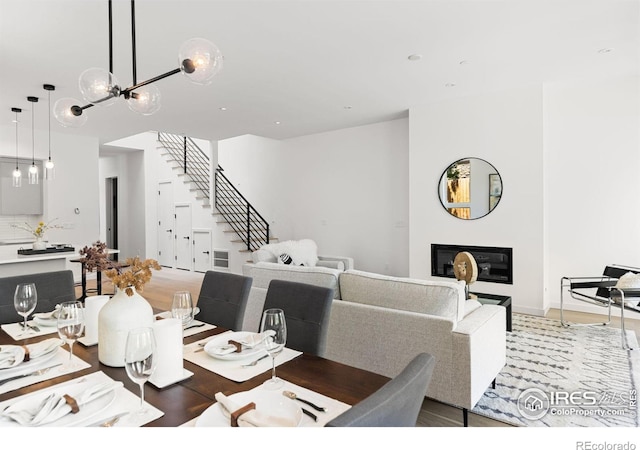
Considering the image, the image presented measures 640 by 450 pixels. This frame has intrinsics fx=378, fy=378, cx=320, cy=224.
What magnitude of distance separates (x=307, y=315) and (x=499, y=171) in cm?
411

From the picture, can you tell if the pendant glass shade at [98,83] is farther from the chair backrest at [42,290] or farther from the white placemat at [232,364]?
the white placemat at [232,364]

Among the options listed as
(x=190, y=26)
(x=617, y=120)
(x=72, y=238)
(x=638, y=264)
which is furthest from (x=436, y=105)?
(x=72, y=238)

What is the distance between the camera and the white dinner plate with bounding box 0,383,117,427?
99 centimetres

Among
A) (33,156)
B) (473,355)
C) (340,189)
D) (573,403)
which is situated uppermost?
(33,156)

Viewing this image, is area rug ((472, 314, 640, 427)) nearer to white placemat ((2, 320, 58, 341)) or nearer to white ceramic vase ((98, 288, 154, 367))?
white ceramic vase ((98, 288, 154, 367))

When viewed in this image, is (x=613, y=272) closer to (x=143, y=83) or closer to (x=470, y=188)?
(x=470, y=188)

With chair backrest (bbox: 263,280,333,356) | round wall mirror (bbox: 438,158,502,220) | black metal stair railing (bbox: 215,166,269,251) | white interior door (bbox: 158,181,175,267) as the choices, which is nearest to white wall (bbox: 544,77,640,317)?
round wall mirror (bbox: 438,158,502,220)

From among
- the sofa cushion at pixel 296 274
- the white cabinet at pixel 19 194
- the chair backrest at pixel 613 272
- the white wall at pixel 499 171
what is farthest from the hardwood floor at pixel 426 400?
the white cabinet at pixel 19 194

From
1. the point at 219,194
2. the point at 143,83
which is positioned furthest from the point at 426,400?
the point at 219,194

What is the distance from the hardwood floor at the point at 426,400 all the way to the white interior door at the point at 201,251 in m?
0.28

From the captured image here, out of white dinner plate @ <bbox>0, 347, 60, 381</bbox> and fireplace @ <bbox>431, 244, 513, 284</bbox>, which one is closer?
white dinner plate @ <bbox>0, 347, 60, 381</bbox>

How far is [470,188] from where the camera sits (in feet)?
16.9

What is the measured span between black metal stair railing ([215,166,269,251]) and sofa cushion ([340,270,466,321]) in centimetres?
529

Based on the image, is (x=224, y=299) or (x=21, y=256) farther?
(x=21, y=256)
